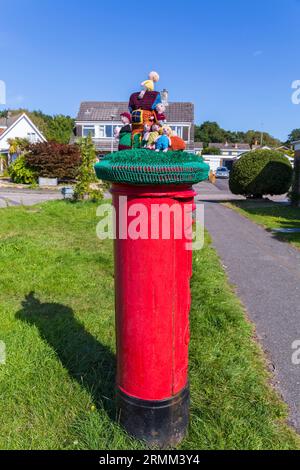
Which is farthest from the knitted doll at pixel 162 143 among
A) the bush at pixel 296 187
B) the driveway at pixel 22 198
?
the bush at pixel 296 187

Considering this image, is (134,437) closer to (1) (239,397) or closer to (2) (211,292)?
(1) (239,397)

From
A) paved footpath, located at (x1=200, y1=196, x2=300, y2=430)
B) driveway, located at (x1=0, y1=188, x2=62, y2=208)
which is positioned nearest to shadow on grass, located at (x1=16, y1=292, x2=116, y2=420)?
paved footpath, located at (x1=200, y1=196, x2=300, y2=430)

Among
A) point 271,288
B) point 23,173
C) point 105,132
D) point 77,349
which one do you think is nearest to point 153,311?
point 77,349

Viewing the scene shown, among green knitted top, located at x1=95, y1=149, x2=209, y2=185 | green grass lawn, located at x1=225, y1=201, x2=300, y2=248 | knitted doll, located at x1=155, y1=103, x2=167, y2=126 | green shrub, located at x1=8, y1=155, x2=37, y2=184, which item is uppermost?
green shrub, located at x1=8, y1=155, x2=37, y2=184

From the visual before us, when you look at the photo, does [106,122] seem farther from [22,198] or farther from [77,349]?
[77,349]

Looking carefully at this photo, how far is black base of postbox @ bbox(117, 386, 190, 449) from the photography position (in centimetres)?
218

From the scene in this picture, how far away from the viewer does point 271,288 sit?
5.24 meters

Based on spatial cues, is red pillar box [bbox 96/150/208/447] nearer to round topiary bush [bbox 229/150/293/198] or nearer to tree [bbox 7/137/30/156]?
round topiary bush [bbox 229/150/293/198]

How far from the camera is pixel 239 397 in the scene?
8.62ft

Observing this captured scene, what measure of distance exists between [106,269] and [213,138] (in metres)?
84.7

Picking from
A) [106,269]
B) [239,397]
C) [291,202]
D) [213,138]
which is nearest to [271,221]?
[291,202]

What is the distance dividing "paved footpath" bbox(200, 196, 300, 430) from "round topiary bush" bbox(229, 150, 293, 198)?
24.3 feet

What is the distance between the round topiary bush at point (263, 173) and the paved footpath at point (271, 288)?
291 inches

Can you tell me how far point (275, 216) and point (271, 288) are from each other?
327 inches
